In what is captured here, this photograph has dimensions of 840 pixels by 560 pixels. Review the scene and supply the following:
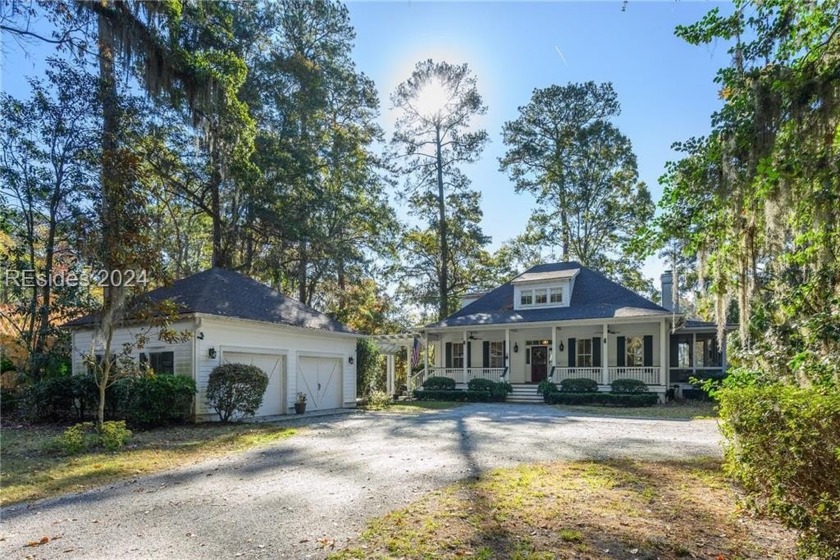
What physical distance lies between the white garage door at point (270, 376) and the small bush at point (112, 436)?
494 cm

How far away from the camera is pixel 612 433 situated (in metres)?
9.72

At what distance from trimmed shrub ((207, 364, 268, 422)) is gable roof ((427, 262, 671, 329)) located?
35.3ft

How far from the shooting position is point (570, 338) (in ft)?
67.6

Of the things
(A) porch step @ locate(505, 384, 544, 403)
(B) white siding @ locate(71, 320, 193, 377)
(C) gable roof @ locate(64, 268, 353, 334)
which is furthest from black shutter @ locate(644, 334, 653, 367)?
(B) white siding @ locate(71, 320, 193, 377)

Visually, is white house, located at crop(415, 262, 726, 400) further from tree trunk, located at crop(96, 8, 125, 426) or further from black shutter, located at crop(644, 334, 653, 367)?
tree trunk, located at crop(96, 8, 125, 426)

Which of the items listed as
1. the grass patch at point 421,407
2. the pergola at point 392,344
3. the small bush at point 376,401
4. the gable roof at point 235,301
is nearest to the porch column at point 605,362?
the grass patch at point 421,407

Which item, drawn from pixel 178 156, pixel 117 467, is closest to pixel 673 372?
pixel 117 467

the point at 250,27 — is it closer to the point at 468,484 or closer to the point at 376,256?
the point at 376,256

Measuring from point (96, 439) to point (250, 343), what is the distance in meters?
5.20

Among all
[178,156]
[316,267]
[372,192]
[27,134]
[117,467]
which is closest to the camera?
[117,467]

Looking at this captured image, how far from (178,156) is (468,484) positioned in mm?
17530

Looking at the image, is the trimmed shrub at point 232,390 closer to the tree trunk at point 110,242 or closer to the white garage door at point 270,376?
the white garage door at point 270,376

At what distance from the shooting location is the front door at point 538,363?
843 inches

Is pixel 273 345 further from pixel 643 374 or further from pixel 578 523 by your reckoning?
pixel 643 374
